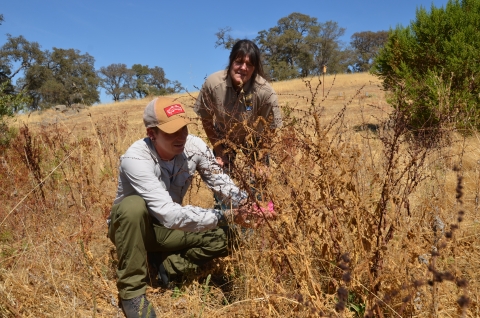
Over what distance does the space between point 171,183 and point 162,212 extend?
16.8 inches

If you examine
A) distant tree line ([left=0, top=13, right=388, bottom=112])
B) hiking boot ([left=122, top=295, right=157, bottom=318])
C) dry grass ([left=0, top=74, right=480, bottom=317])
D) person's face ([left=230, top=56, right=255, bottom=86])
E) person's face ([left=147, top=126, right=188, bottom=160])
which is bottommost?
hiking boot ([left=122, top=295, right=157, bottom=318])

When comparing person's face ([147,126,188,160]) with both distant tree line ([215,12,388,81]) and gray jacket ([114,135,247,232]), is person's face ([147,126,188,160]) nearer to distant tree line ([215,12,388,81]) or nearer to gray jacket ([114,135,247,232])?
gray jacket ([114,135,247,232])

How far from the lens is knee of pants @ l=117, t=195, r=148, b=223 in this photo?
2.22 m

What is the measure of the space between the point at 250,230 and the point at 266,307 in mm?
628

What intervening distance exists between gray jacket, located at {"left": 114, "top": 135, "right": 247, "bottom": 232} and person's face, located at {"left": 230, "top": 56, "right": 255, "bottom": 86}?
22.2 inches

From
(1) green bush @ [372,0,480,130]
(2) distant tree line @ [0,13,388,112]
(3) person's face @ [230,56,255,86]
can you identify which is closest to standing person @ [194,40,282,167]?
(3) person's face @ [230,56,255,86]

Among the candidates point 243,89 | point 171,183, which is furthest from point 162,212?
point 243,89

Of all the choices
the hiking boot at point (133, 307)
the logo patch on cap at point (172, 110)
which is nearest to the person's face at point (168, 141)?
the logo patch on cap at point (172, 110)

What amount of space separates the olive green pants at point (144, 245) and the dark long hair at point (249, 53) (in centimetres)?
123

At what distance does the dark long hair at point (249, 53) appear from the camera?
2.79 m

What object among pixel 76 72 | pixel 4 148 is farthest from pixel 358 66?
pixel 4 148

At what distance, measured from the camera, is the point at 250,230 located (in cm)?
245

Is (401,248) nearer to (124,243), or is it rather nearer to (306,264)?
(306,264)

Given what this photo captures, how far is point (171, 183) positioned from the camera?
262 centimetres
